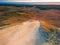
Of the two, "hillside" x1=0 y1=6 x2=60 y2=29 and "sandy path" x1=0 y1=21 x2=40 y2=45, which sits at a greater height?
"hillside" x1=0 y1=6 x2=60 y2=29

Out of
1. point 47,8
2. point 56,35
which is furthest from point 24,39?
point 47,8

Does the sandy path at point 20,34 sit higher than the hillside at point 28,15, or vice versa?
the hillside at point 28,15

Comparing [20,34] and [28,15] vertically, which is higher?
[28,15]

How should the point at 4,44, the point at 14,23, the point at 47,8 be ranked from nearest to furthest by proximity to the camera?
the point at 4,44, the point at 14,23, the point at 47,8

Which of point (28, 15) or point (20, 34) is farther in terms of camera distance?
point (28, 15)

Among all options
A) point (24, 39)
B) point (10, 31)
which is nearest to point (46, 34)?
point (24, 39)

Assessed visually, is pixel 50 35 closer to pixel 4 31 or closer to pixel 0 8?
pixel 4 31

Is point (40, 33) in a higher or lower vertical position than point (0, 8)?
lower

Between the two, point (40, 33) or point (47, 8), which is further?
point (47, 8)

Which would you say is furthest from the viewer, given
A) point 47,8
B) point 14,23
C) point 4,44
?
point 47,8
